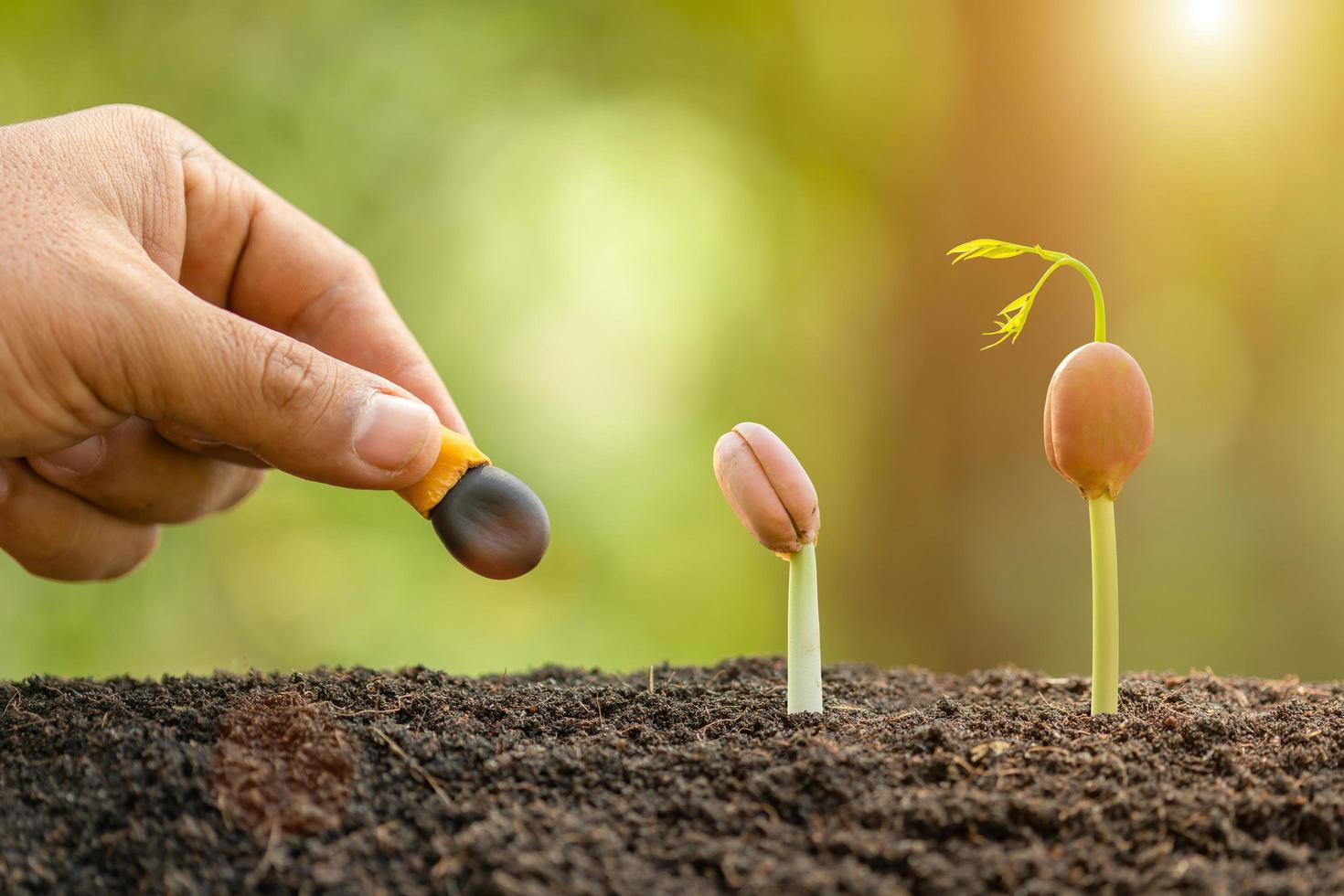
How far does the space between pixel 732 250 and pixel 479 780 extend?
297 centimetres

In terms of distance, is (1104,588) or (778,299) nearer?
(1104,588)

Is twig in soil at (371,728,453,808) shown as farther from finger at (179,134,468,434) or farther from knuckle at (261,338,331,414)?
finger at (179,134,468,434)

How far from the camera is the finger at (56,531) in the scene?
153 cm

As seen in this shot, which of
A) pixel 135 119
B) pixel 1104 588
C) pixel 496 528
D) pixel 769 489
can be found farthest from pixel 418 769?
pixel 135 119

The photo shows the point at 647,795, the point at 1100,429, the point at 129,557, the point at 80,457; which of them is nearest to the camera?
the point at 647,795

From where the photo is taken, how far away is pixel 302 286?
157 cm

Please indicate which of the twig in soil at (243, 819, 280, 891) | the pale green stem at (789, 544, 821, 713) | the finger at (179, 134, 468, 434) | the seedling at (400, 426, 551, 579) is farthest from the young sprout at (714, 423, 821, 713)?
the finger at (179, 134, 468, 434)

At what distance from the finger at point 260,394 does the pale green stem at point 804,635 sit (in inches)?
15.7

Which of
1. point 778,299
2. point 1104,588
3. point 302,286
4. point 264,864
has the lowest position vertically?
point 264,864

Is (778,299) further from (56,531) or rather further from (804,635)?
(804,635)

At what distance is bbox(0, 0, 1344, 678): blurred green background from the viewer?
2.82 m

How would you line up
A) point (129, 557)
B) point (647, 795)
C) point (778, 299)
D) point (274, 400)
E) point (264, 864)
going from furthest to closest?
point (778, 299) < point (129, 557) < point (274, 400) < point (647, 795) < point (264, 864)

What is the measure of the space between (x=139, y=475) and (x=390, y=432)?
2.45 feet

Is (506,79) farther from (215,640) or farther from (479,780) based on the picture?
(479,780)
